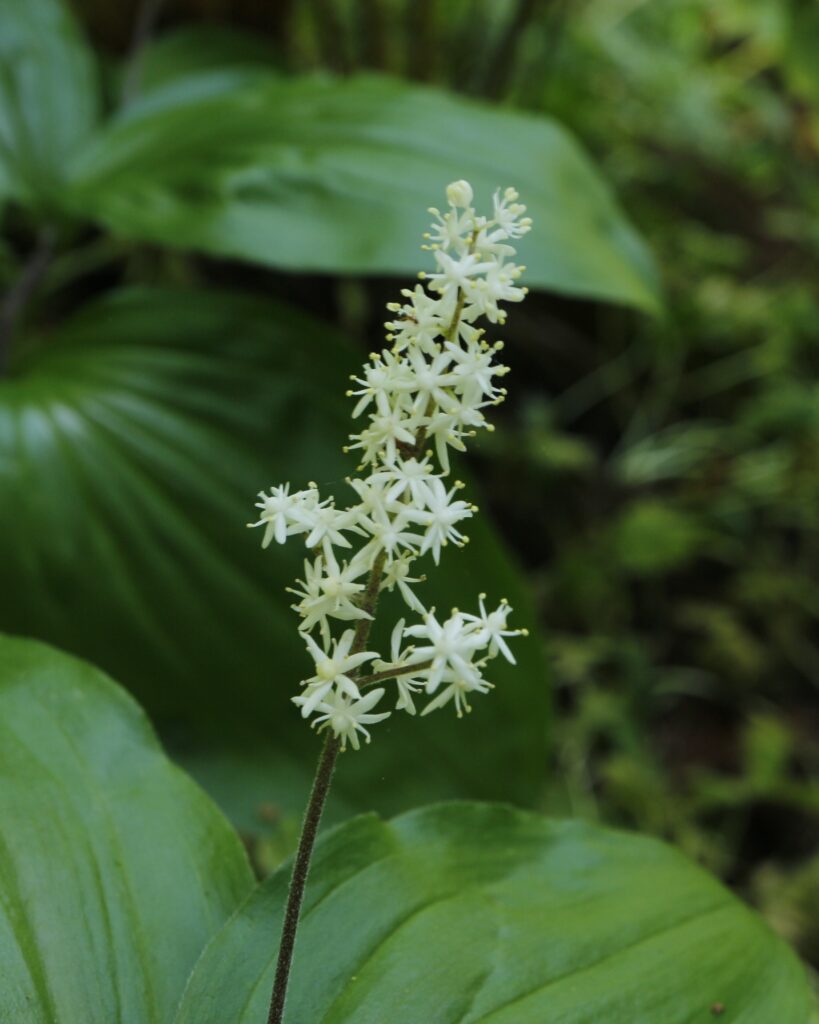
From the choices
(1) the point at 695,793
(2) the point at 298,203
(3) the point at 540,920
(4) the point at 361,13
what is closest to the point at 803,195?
(4) the point at 361,13

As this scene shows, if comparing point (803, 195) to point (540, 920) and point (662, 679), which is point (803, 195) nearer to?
point (662, 679)

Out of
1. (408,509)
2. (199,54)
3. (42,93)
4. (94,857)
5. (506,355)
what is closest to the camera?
(408,509)

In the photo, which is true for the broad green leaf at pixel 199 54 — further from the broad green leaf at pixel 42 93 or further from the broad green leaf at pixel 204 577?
the broad green leaf at pixel 204 577

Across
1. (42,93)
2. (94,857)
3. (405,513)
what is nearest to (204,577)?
(94,857)

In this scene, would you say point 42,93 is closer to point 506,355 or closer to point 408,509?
point 506,355

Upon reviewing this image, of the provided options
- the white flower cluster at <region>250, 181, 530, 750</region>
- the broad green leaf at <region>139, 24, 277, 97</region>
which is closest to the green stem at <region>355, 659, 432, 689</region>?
the white flower cluster at <region>250, 181, 530, 750</region>
